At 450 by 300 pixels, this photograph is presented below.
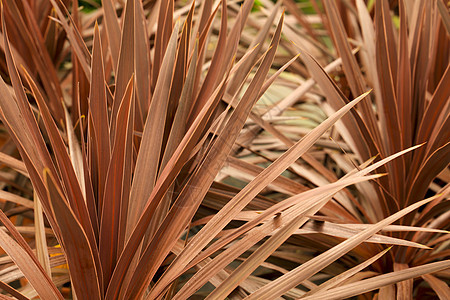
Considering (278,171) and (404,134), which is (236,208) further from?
(404,134)

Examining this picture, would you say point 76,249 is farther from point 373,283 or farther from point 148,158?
Answer: point 373,283

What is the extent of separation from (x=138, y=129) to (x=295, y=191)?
26cm

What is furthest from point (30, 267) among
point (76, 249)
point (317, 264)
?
point (317, 264)

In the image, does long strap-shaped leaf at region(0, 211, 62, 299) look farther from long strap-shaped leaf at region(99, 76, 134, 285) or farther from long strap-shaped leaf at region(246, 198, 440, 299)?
long strap-shaped leaf at region(246, 198, 440, 299)

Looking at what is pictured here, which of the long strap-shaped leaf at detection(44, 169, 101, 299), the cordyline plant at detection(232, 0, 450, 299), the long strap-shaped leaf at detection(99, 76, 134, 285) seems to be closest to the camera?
the long strap-shaped leaf at detection(44, 169, 101, 299)

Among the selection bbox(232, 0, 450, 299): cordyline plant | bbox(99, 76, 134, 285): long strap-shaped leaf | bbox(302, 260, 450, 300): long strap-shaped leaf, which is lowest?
bbox(302, 260, 450, 300): long strap-shaped leaf

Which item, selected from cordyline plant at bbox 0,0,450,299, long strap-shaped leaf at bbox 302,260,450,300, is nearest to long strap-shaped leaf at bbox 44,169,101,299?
cordyline plant at bbox 0,0,450,299

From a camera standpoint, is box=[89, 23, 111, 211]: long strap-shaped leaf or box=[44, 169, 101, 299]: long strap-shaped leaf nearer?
box=[44, 169, 101, 299]: long strap-shaped leaf

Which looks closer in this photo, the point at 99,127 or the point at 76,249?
the point at 76,249

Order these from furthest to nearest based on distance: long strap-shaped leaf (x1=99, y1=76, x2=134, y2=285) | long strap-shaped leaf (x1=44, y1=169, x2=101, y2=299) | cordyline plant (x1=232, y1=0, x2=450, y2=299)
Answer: cordyline plant (x1=232, y1=0, x2=450, y2=299), long strap-shaped leaf (x1=99, y1=76, x2=134, y2=285), long strap-shaped leaf (x1=44, y1=169, x2=101, y2=299)

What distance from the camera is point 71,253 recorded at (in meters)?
0.48

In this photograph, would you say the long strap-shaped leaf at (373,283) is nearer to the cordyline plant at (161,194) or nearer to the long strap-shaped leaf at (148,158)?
the cordyline plant at (161,194)

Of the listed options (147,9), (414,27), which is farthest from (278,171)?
(147,9)

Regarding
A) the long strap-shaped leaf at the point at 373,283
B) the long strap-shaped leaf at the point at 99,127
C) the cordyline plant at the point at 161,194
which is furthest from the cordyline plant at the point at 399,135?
the long strap-shaped leaf at the point at 99,127
